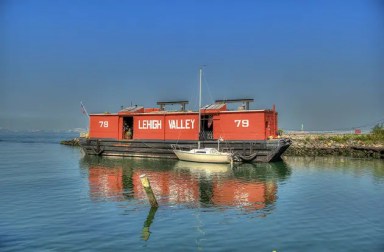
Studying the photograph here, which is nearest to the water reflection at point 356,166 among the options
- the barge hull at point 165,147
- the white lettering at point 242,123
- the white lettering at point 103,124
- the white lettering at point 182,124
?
the barge hull at point 165,147

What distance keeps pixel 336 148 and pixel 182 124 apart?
2052 centimetres

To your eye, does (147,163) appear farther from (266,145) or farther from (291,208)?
(291,208)

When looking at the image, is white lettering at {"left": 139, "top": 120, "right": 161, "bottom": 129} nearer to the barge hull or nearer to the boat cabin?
the boat cabin

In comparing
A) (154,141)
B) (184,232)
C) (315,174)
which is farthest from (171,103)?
(184,232)

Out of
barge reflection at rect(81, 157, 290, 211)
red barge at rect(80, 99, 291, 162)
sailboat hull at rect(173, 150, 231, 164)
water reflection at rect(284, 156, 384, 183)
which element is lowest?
barge reflection at rect(81, 157, 290, 211)

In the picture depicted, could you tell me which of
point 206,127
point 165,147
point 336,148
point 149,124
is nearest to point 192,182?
point 165,147

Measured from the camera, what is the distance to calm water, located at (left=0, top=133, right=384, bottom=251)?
13711mm

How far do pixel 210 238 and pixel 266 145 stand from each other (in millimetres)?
25729

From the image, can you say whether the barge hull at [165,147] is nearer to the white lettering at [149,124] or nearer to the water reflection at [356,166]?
the white lettering at [149,124]

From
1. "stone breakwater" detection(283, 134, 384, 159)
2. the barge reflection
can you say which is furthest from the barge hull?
"stone breakwater" detection(283, 134, 384, 159)

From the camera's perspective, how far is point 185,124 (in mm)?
43500

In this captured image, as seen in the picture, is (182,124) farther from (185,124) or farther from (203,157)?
(203,157)

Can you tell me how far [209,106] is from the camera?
143 ft

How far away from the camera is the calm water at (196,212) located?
13.7m
